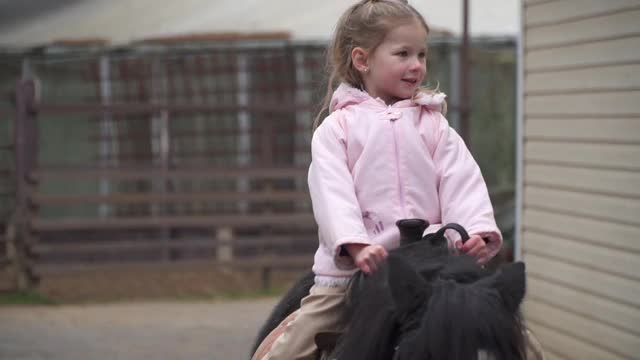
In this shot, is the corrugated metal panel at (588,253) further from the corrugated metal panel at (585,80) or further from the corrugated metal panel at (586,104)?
the corrugated metal panel at (585,80)

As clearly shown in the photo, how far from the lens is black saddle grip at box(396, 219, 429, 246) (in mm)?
3004

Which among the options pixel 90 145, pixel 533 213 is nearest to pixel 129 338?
pixel 533 213

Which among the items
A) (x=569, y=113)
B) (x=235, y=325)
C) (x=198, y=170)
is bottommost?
(x=235, y=325)

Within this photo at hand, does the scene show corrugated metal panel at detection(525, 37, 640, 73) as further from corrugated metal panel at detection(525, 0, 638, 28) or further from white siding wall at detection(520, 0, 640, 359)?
corrugated metal panel at detection(525, 0, 638, 28)

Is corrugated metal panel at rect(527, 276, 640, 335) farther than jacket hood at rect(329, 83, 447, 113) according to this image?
Yes

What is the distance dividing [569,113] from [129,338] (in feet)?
13.1

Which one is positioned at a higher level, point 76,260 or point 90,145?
point 90,145

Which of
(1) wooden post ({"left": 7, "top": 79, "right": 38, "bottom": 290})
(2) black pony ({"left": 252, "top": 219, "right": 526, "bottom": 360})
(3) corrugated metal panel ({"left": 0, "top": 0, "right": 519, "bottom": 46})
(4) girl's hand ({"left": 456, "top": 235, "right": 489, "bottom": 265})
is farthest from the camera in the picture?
(3) corrugated metal panel ({"left": 0, "top": 0, "right": 519, "bottom": 46})

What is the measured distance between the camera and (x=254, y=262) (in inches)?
435

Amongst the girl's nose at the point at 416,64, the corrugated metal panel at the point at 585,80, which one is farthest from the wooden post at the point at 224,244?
the girl's nose at the point at 416,64

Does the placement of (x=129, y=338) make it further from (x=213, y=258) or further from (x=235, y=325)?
(x=213, y=258)

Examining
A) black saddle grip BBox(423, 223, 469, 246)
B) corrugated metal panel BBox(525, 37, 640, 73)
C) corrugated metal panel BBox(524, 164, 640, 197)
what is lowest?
corrugated metal panel BBox(524, 164, 640, 197)

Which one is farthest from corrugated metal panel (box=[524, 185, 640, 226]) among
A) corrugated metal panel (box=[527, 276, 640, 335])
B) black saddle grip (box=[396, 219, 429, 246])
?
black saddle grip (box=[396, 219, 429, 246])

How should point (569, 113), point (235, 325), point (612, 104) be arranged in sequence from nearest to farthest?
1. point (612, 104)
2. point (569, 113)
3. point (235, 325)
